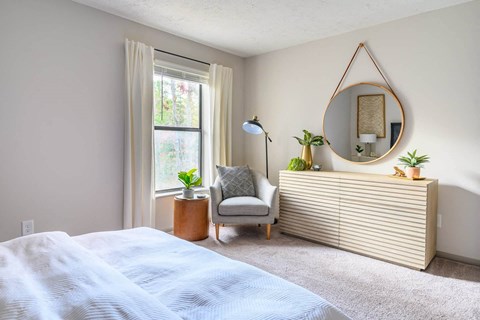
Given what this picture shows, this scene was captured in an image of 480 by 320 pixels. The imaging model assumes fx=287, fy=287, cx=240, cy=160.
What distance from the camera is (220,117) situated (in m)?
4.03

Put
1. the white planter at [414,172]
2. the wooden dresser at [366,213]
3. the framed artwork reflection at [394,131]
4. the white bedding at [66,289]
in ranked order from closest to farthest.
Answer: the white bedding at [66,289] < the wooden dresser at [366,213] < the white planter at [414,172] < the framed artwork reflection at [394,131]

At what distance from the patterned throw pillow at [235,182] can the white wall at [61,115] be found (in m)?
1.19

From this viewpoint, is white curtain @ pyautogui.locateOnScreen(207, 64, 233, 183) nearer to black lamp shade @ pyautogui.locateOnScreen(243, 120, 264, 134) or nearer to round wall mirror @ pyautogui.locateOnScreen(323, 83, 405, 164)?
black lamp shade @ pyautogui.locateOnScreen(243, 120, 264, 134)

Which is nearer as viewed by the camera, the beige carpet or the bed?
the bed

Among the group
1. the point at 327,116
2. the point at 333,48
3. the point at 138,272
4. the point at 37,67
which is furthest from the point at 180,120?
the point at 138,272

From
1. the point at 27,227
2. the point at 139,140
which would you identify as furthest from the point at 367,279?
the point at 27,227

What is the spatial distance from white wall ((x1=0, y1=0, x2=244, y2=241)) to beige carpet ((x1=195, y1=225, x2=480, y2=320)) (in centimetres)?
→ 138

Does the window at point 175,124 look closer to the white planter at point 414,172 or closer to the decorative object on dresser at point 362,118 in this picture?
the decorative object on dresser at point 362,118

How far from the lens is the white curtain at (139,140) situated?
10.1 ft

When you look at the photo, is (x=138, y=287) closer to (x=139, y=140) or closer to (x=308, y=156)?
(x=139, y=140)

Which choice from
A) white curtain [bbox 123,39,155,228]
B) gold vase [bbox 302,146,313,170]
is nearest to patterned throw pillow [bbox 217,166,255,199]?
gold vase [bbox 302,146,313,170]

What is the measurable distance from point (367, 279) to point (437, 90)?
193 centimetres

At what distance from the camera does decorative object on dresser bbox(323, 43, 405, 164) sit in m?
3.07

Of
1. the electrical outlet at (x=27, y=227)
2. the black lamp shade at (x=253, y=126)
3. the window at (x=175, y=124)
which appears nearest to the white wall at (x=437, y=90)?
the black lamp shade at (x=253, y=126)
